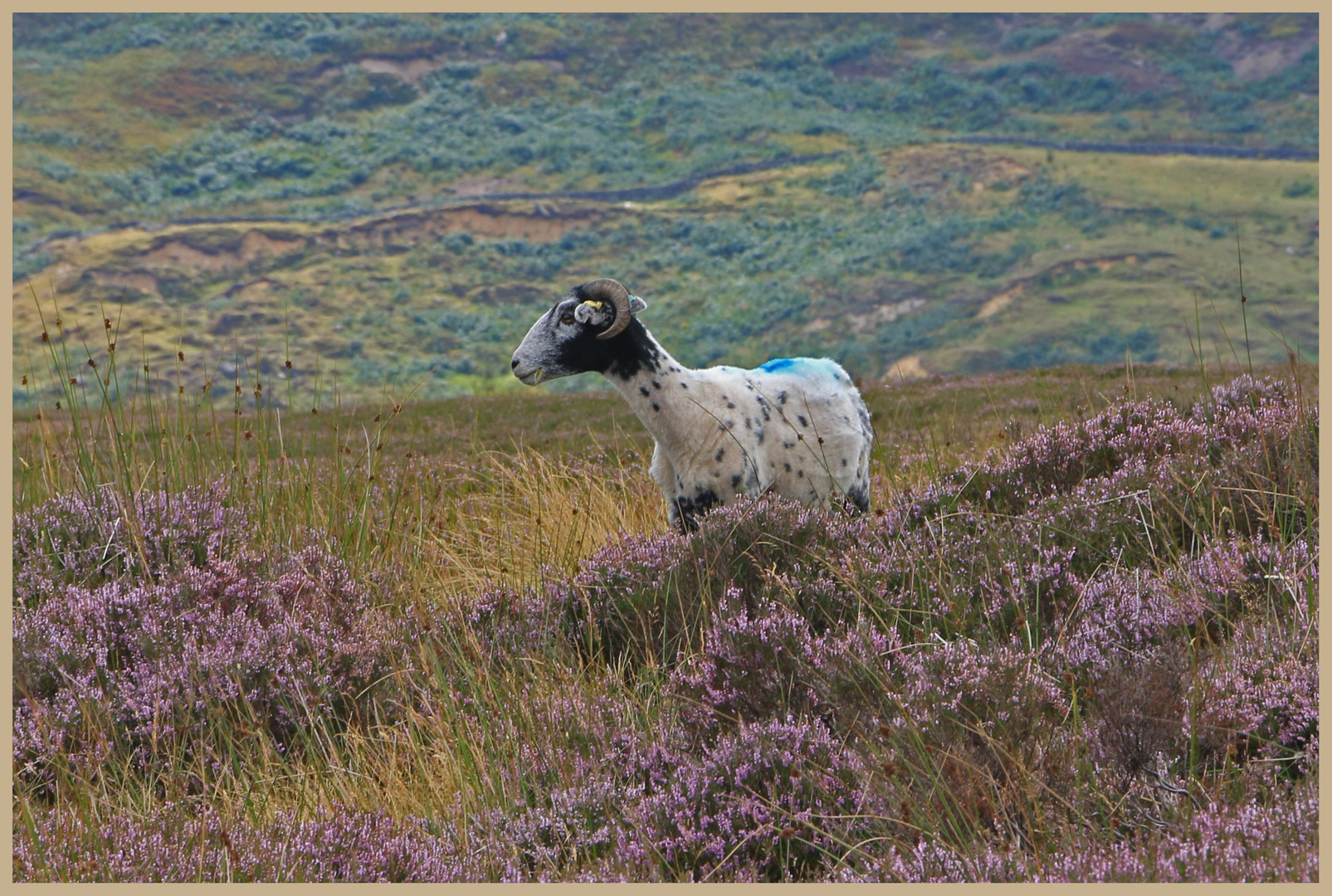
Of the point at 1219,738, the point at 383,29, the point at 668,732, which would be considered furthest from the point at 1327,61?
the point at 383,29

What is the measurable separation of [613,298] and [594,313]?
0.13 m

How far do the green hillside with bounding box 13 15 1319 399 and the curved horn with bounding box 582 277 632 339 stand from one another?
41.6 meters

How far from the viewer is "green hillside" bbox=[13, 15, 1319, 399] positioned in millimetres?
73875

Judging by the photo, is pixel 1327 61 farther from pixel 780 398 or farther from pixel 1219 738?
pixel 780 398

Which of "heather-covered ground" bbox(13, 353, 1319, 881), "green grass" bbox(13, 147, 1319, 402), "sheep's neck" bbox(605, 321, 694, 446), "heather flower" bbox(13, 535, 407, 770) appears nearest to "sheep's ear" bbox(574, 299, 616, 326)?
"sheep's neck" bbox(605, 321, 694, 446)

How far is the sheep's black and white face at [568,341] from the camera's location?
5.97 meters

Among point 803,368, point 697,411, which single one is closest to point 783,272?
point 803,368

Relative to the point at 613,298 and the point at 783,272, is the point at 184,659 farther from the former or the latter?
the point at 783,272

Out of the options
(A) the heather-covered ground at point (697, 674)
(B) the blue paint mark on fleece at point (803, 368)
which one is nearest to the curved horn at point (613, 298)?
(B) the blue paint mark on fleece at point (803, 368)

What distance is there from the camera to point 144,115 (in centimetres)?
12356

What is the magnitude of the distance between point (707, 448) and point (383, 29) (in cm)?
15394

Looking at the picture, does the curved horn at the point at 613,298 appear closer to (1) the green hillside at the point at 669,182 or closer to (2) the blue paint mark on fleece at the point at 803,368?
(2) the blue paint mark on fleece at the point at 803,368

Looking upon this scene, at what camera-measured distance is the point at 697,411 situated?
6.14m

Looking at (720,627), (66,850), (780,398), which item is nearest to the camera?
(66,850)
